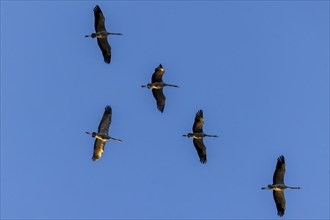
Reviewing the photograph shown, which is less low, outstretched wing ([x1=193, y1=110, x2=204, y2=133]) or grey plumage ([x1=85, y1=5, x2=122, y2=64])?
grey plumage ([x1=85, y1=5, x2=122, y2=64])

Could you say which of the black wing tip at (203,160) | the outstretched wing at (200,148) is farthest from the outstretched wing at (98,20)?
the black wing tip at (203,160)

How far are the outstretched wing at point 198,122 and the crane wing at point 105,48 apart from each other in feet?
13.1

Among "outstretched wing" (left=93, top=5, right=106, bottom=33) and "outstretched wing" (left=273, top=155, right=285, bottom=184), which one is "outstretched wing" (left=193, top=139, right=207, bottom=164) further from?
"outstretched wing" (left=93, top=5, right=106, bottom=33)

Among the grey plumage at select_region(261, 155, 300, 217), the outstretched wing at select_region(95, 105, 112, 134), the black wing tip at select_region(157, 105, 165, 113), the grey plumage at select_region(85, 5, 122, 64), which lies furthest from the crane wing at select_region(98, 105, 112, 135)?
the grey plumage at select_region(261, 155, 300, 217)

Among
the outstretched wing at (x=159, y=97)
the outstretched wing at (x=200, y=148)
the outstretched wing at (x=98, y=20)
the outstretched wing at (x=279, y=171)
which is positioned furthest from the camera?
the outstretched wing at (x=159, y=97)

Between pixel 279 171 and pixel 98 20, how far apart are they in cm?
887

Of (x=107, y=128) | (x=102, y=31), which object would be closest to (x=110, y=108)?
(x=107, y=128)

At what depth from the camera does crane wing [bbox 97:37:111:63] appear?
1528 inches

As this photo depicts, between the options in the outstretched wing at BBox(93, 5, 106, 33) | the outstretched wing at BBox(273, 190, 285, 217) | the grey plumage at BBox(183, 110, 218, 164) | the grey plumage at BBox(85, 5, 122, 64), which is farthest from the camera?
the grey plumage at BBox(183, 110, 218, 164)

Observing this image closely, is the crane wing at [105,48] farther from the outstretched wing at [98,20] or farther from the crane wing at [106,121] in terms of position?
the crane wing at [106,121]

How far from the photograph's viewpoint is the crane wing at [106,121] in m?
37.6

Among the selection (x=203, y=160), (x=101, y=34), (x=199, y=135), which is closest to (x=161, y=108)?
(x=199, y=135)

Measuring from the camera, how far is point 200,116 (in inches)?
1522

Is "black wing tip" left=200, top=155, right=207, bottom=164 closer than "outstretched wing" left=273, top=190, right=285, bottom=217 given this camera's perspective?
No
